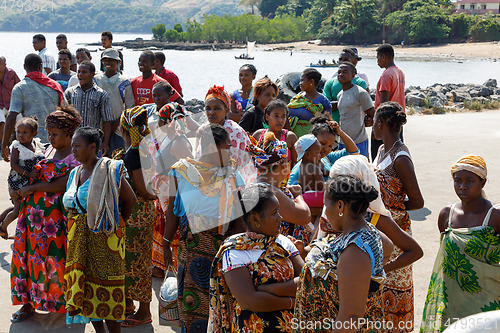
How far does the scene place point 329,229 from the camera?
8.84ft

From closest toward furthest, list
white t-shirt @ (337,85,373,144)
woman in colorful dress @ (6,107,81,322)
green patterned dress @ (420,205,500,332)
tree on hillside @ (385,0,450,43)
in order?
green patterned dress @ (420,205,500,332)
woman in colorful dress @ (6,107,81,322)
white t-shirt @ (337,85,373,144)
tree on hillside @ (385,0,450,43)

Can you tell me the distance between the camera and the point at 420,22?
72.9 metres

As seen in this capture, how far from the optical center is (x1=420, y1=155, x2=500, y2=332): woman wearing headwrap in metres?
2.83

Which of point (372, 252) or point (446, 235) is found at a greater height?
point (372, 252)

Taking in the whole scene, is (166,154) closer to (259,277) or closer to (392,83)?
(259,277)


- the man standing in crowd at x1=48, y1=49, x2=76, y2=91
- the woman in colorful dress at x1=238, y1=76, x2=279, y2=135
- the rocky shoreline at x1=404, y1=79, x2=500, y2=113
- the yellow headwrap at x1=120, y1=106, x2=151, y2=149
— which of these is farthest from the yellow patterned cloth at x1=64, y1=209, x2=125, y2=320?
the rocky shoreline at x1=404, y1=79, x2=500, y2=113

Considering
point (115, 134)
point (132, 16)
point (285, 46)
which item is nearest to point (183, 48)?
point (285, 46)

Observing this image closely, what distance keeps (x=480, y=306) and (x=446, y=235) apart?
463 mm

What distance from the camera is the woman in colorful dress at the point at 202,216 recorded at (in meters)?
3.04

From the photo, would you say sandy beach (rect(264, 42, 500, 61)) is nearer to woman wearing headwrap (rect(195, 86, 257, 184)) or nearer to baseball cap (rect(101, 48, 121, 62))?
baseball cap (rect(101, 48, 121, 62))

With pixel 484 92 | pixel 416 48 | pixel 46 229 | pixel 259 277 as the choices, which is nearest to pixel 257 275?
pixel 259 277

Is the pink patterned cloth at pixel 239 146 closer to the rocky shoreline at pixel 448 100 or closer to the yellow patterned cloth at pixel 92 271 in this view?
the yellow patterned cloth at pixel 92 271

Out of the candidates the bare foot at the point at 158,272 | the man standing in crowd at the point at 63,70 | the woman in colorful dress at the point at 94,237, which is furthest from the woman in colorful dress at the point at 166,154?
the man standing in crowd at the point at 63,70

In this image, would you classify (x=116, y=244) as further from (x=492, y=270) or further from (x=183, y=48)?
(x=183, y=48)
